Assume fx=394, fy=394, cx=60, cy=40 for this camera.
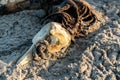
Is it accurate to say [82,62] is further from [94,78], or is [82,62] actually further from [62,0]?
[62,0]

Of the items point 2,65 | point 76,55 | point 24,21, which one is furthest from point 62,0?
point 2,65

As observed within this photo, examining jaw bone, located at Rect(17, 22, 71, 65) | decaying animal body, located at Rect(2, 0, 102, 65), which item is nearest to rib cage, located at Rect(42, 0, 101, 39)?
decaying animal body, located at Rect(2, 0, 102, 65)

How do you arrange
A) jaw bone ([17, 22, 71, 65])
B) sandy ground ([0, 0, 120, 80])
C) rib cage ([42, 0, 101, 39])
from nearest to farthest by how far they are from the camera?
sandy ground ([0, 0, 120, 80]) < jaw bone ([17, 22, 71, 65]) < rib cage ([42, 0, 101, 39])

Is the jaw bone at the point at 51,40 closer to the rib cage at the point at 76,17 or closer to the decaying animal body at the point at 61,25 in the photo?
the decaying animal body at the point at 61,25

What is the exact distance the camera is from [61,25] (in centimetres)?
298

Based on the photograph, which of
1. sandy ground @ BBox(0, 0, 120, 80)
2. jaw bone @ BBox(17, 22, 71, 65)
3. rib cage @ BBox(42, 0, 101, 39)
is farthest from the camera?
rib cage @ BBox(42, 0, 101, 39)

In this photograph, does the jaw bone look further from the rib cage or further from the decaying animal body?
the rib cage

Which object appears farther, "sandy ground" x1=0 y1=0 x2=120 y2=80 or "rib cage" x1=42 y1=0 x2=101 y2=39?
"rib cage" x1=42 y1=0 x2=101 y2=39

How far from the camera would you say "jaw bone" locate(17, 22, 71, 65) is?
2791 mm

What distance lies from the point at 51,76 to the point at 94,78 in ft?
0.96

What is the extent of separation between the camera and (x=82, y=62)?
274cm

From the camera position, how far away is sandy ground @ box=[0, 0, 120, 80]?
2676 millimetres

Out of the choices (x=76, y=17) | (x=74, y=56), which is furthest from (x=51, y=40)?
(x=76, y=17)

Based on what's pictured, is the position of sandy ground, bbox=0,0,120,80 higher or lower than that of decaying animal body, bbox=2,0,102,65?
lower
